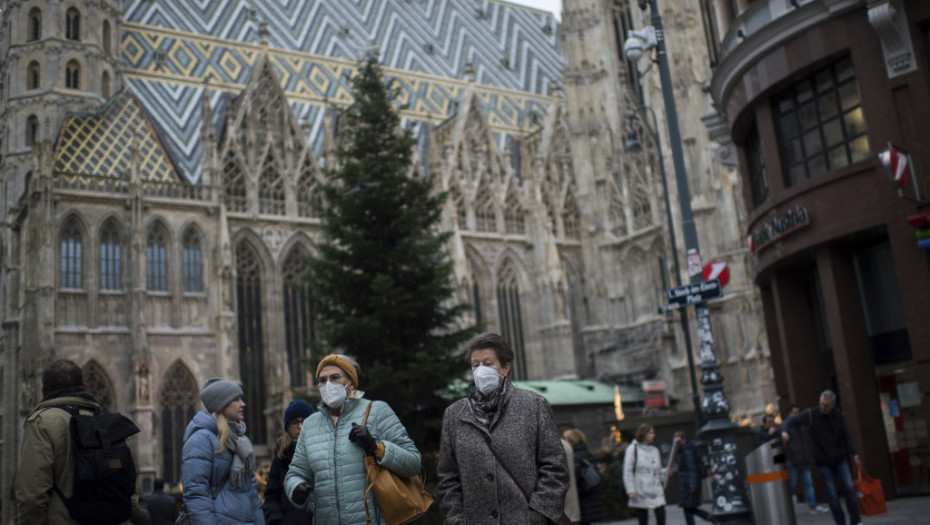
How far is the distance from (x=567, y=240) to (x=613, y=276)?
2.83 metres

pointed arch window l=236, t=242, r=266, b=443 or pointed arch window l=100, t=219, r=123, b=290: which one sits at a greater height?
pointed arch window l=100, t=219, r=123, b=290

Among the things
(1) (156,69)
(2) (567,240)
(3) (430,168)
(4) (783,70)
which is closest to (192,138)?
(1) (156,69)

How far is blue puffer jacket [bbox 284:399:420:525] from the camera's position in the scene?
5.48m

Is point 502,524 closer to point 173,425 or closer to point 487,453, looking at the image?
point 487,453

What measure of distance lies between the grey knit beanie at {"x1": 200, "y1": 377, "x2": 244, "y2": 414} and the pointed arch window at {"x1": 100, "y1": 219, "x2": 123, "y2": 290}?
1094 inches

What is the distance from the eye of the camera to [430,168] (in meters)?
41.9

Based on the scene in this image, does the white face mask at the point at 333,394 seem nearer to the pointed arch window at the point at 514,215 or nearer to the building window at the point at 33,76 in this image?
the building window at the point at 33,76

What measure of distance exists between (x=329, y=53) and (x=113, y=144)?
1478 cm

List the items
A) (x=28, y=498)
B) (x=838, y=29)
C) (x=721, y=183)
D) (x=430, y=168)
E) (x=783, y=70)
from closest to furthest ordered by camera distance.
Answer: (x=28, y=498) → (x=838, y=29) → (x=783, y=70) → (x=721, y=183) → (x=430, y=168)

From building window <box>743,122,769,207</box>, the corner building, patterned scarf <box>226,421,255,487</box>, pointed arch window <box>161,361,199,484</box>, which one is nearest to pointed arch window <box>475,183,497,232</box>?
pointed arch window <box>161,361,199,484</box>

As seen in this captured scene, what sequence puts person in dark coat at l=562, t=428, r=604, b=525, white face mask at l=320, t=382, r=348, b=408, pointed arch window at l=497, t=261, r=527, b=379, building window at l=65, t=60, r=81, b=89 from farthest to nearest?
pointed arch window at l=497, t=261, r=527, b=379, building window at l=65, t=60, r=81, b=89, person in dark coat at l=562, t=428, r=604, b=525, white face mask at l=320, t=382, r=348, b=408

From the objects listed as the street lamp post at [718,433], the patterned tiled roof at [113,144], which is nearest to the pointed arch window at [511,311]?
the patterned tiled roof at [113,144]

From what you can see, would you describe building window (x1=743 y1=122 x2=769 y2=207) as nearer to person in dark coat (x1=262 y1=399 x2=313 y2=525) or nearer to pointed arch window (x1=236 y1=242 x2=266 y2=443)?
person in dark coat (x1=262 y1=399 x2=313 y2=525)

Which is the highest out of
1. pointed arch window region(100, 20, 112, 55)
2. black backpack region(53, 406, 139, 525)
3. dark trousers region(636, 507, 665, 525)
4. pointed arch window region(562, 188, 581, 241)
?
pointed arch window region(100, 20, 112, 55)
